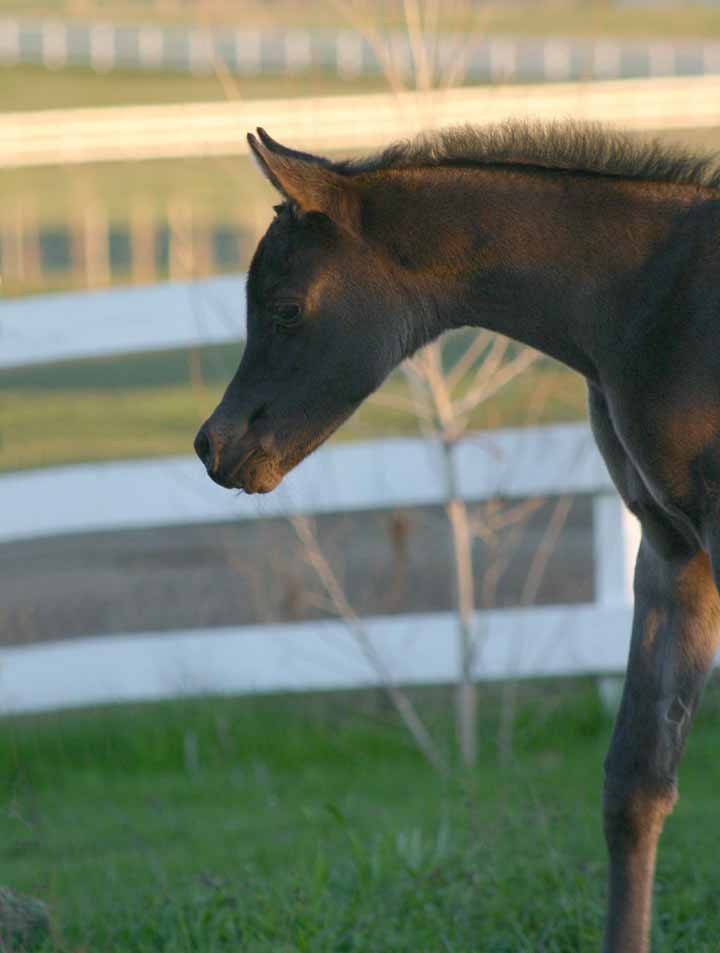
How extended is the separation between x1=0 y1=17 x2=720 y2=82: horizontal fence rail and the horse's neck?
2443 cm

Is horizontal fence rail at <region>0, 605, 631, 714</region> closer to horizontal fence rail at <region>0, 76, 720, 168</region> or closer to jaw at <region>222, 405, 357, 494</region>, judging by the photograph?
horizontal fence rail at <region>0, 76, 720, 168</region>

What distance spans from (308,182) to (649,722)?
1.56 metres

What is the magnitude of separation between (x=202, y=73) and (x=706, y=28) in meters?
14.5

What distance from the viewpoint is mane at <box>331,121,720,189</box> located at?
12.2ft

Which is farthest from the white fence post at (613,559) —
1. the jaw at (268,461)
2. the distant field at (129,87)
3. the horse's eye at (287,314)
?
the distant field at (129,87)

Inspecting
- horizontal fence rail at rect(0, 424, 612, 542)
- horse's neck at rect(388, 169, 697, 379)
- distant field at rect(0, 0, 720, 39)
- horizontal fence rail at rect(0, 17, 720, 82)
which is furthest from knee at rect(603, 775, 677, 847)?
distant field at rect(0, 0, 720, 39)

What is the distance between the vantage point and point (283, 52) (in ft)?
115

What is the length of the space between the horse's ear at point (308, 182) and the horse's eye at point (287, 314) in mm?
212

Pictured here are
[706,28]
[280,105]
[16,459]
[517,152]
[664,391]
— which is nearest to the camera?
[664,391]

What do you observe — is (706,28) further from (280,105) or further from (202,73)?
(280,105)

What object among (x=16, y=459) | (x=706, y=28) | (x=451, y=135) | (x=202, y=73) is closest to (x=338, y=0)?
(x=451, y=135)

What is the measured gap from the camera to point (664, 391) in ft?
11.4

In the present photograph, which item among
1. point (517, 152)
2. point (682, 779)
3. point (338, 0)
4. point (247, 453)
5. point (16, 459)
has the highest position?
point (338, 0)

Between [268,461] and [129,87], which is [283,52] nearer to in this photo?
[129,87]
